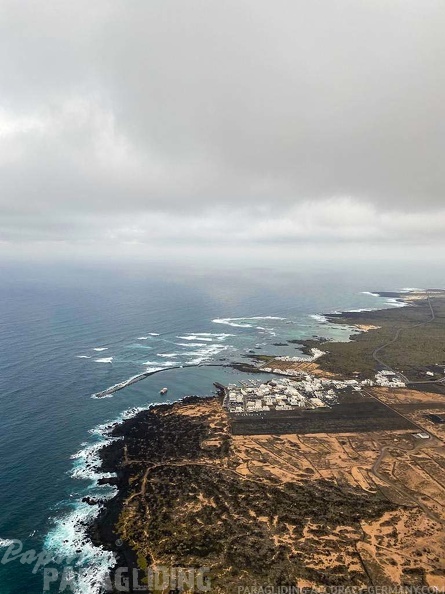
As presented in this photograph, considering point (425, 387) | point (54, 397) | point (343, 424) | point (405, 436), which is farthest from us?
point (425, 387)

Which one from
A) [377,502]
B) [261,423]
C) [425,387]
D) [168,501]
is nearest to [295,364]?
[425,387]

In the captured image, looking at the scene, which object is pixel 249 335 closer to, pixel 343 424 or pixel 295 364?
pixel 295 364

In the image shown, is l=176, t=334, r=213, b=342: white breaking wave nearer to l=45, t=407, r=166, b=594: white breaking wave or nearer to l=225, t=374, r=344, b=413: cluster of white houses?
l=225, t=374, r=344, b=413: cluster of white houses

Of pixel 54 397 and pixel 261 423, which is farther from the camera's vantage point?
pixel 54 397

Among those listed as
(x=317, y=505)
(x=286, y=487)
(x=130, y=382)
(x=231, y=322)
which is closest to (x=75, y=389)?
(x=130, y=382)

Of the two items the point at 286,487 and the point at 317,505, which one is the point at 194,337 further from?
the point at 317,505

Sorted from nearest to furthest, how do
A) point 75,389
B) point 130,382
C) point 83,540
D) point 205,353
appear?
point 83,540, point 75,389, point 130,382, point 205,353

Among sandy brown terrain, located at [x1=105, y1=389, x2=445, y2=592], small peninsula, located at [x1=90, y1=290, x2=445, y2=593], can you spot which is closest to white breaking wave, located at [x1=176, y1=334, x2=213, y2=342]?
small peninsula, located at [x1=90, y1=290, x2=445, y2=593]

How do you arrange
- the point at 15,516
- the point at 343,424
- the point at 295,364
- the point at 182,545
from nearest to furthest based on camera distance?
the point at 182,545, the point at 15,516, the point at 343,424, the point at 295,364
